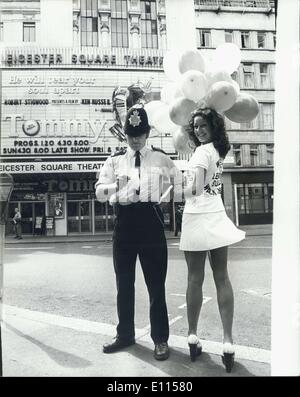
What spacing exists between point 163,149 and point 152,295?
72 cm

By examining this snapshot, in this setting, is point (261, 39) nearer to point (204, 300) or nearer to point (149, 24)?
point (149, 24)

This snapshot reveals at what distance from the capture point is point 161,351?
A: 1.56 metres

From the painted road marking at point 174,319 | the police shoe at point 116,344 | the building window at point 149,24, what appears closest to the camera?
the police shoe at point 116,344

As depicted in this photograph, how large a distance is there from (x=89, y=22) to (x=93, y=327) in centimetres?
160

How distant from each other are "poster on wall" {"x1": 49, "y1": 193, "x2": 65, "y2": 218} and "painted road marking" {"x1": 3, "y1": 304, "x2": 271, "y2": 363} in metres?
0.55

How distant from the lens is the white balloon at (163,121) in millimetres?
1642

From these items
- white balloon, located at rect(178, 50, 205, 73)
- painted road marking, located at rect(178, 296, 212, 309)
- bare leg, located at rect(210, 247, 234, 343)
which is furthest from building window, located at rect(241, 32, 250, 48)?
painted road marking, located at rect(178, 296, 212, 309)

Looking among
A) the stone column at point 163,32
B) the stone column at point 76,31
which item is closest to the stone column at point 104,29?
the stone column at point 76,31

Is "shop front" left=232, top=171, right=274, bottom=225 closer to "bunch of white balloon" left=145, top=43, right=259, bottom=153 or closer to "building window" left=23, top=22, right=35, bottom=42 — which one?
"bunch of white balloon" left=145, top=43, right=259, bottom=153

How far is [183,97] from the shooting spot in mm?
1586

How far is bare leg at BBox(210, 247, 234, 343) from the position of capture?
1566 millimetres

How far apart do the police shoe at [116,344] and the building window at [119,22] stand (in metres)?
1.57

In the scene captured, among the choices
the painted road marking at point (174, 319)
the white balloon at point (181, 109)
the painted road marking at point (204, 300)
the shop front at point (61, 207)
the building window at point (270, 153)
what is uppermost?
the white balloon at point (181, 109)

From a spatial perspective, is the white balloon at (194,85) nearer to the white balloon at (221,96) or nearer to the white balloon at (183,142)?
the white balloon at (221,96)
